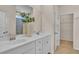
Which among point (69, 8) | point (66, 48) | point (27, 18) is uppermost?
point (69, 8)

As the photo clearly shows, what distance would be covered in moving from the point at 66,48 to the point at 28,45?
0.50 meters

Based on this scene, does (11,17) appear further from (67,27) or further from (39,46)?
(67,27)

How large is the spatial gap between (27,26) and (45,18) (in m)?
0.27

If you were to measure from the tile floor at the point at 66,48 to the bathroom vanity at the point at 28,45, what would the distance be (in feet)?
0.46

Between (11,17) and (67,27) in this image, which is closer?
(11,17)

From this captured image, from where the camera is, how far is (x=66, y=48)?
4.88 ft

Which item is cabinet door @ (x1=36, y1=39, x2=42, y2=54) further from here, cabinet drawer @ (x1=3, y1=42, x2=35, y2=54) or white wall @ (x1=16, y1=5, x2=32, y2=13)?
white wall @ (x1=16, y1=5, x2=32, y2=13)

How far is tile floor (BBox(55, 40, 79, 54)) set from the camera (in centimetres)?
147

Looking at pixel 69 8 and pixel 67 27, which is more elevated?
pixel 69 8

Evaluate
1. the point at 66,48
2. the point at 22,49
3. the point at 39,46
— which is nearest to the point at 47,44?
the point at 39,46

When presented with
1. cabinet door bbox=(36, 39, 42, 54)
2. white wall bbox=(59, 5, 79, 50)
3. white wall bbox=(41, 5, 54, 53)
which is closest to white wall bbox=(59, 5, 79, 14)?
white wall bbox=(59, 5, 79, 50)

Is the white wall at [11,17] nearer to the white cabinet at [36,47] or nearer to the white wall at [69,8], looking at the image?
the white cabinet at [36,47]
